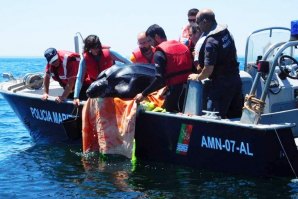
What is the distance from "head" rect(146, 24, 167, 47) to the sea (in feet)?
5.39

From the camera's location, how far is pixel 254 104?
584 cm

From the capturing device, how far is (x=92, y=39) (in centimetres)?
756

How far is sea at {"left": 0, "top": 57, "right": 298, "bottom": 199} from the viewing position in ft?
19.3

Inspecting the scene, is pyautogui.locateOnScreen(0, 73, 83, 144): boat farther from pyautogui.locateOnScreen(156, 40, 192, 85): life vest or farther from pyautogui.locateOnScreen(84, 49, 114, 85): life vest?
pyautogui.locateOnScreen(156, 40, 192, 85): life vest

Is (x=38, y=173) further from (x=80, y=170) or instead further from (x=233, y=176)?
(x=233, y=176)

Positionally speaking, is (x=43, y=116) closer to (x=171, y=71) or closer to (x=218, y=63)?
(x=171, y=71)

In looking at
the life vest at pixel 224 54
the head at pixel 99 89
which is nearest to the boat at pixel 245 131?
the life vest at pixel 224 54

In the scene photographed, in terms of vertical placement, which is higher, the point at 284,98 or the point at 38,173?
the point at 284,98

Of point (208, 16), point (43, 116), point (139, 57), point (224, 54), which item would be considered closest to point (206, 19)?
point (208, 16)

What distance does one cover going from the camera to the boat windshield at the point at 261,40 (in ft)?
25.5

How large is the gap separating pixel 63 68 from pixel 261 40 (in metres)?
2.86

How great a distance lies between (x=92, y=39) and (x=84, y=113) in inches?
41.4

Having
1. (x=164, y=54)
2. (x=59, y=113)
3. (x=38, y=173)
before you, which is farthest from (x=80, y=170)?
(x=164, y=54)

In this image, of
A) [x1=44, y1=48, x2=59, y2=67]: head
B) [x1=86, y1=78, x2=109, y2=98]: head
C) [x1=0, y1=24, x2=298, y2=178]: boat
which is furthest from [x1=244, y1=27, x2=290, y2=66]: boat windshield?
[x1=44, y1=48, x2=59, y2=67]: head
